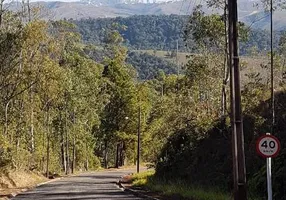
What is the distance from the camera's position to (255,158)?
24938mm

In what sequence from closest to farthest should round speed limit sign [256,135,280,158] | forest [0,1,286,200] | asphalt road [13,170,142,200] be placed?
round speed limit sign [256,135,280,158]
asphalt road [13,170,142,200]
forest [0,1,286,200]

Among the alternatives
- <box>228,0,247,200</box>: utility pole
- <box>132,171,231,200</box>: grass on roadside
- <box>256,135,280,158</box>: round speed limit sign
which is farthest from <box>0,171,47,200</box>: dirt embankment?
<box>256,135,280,158</box>: round speed limit sign

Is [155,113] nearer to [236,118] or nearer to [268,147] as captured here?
[236,118]

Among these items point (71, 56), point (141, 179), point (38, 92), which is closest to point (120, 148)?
point (71, 56)

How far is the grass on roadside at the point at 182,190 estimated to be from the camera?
2250cm

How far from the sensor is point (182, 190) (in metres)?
26.8

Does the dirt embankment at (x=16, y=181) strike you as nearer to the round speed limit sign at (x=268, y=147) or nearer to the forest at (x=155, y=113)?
the forest at (x=155, y=113)

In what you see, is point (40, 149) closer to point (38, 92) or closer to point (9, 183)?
point (38, 92)

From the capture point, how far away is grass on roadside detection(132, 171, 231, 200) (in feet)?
73.8

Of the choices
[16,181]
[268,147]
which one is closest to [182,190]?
[268,147]

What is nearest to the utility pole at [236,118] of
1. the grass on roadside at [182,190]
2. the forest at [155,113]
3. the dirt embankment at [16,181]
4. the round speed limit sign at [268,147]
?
the round speed limit sign at [268,147]

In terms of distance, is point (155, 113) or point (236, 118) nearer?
point (236, 118)

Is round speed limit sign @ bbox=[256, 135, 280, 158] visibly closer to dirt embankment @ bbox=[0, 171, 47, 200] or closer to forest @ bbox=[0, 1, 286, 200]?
forest @ bbox=[0, 1, 286, 200]

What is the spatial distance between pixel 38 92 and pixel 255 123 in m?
24.8
